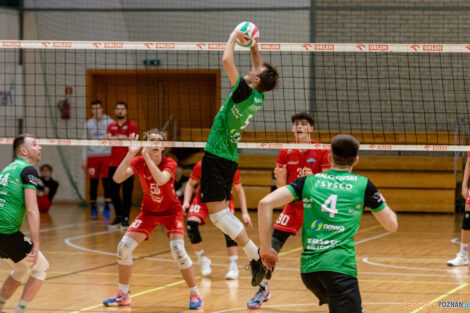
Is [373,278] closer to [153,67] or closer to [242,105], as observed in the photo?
[242,105]

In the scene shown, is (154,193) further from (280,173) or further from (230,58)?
(230,58)

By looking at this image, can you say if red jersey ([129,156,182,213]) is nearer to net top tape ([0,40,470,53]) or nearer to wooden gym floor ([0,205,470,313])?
wooden gym floor ([0,205,470,313])

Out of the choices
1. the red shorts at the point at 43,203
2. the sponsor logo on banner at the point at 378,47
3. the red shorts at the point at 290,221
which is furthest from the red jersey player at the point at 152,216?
the red shorts at the point at 43,203

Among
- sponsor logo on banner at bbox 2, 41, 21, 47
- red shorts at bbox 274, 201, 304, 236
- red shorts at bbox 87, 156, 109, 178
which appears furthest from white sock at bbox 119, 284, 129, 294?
red shorts at bbox 87, 156, 109, 178

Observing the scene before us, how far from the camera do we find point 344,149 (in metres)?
4.22

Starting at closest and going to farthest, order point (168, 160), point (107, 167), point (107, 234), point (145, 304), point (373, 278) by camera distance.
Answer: point (145, 304), point (168, 160), point (373, 278), point (107, 234), point (107, 167)

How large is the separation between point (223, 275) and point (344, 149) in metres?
4.66

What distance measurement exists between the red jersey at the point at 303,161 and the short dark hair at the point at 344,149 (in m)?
3.12

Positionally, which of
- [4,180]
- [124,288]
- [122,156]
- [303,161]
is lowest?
[124,288]

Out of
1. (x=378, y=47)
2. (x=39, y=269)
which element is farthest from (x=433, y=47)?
→ (x=39, y=269)

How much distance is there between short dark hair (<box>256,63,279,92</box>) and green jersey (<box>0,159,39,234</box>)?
6.61 feet

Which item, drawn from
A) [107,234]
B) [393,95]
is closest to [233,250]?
[107,234]

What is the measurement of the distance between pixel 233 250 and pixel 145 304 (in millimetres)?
1745

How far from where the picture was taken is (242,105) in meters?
5.86
